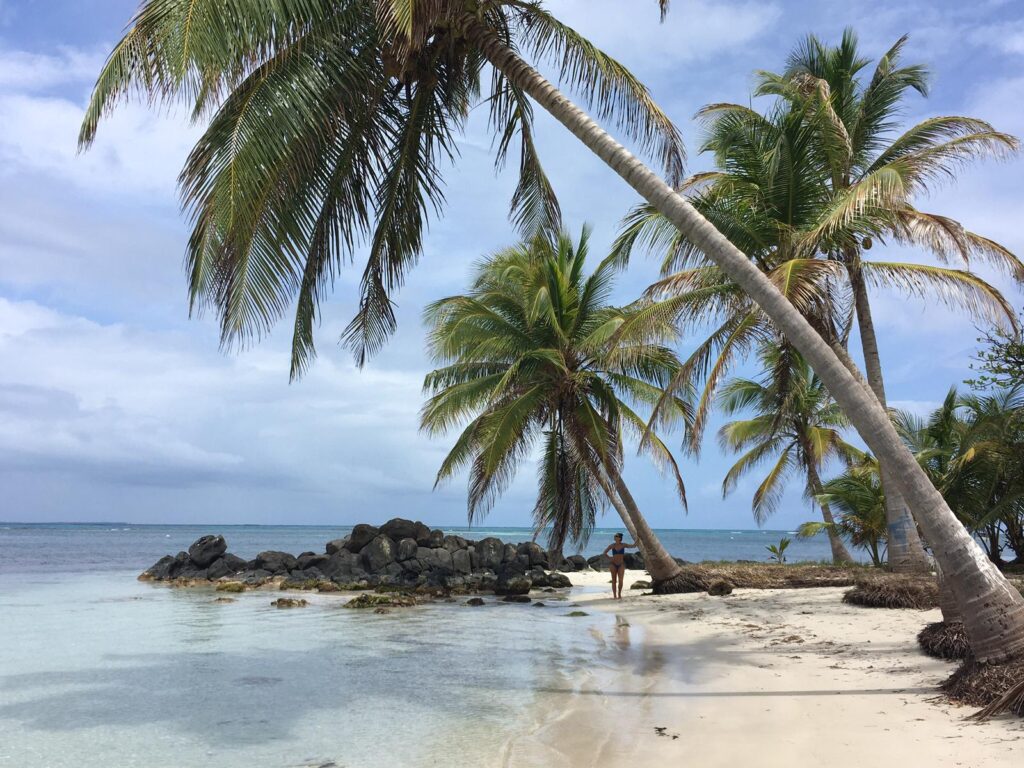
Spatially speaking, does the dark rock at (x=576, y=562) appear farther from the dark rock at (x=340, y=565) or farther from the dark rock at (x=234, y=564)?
the dark rock at (x=234, y=564)

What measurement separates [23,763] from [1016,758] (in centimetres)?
731

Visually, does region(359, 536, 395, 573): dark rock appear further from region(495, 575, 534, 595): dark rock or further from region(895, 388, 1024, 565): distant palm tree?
region(895, 388, 1024, 565): distant palm tree

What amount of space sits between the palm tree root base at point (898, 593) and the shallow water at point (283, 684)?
148 inches

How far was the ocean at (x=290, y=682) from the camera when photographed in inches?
254

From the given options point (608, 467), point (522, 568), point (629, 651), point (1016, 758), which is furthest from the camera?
point (522, 568)

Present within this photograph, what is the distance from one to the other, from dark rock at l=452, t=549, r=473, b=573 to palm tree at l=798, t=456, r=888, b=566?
11.4 metres

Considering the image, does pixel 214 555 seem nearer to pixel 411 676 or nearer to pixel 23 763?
pixel 411 676

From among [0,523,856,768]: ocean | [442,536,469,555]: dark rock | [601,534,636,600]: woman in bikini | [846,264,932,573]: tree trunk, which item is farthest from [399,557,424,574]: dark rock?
[846,264,932,573]: tree trunk

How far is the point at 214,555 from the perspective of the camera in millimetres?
26562

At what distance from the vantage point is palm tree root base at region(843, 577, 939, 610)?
10.5 m

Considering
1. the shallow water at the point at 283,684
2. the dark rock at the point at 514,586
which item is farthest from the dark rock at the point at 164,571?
the dark rock at the point at 514,586

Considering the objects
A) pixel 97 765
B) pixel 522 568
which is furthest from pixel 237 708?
pixel 522 568

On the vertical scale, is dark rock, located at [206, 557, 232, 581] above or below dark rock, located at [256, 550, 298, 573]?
below

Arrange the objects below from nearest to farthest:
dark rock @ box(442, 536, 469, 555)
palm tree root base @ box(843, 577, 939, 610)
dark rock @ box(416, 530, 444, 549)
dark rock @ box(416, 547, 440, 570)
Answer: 1. palm tree root base @ box(843, 577, 939, 610)
2. dark rock @ box(416, 547, 440, 570)
3. dark rock @ box(416, 530, 444, 549)
4. dark rock @ box(442, 536, 469, 555)
